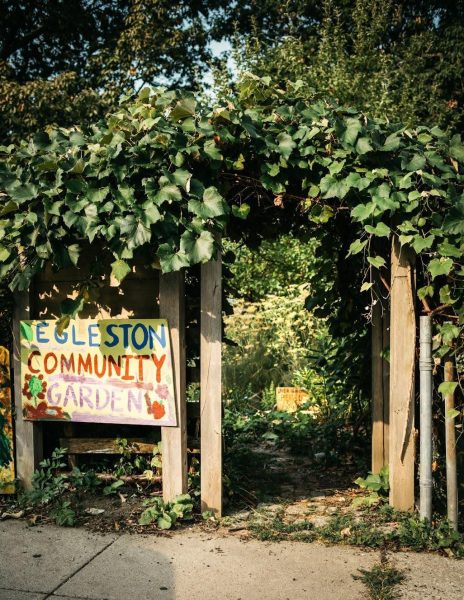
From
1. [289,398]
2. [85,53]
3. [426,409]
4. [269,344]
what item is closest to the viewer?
[426,409]

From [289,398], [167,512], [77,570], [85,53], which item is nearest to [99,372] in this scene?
[167,512]

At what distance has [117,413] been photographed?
3979 mm

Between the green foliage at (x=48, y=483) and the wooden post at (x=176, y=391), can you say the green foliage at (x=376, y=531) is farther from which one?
the green foliage at (x=48, y=483)

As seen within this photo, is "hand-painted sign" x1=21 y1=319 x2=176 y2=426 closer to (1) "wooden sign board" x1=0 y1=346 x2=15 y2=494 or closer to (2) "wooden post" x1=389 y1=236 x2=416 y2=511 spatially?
(1) "wooden sign board" x1=0 y1=346 x2=15 y2=494

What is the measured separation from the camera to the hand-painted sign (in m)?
3.88

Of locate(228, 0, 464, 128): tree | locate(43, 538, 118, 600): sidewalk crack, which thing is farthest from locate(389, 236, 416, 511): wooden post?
locate(43, 538, 118, 600): sidewalk crack

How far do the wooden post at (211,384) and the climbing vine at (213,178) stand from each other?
0.34 m

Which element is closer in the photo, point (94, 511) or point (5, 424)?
point (94, 511)

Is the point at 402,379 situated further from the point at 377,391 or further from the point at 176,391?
the point at 176,391

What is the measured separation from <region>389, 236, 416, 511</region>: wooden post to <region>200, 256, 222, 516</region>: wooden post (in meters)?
1.11

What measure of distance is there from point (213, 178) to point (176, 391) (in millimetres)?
1376

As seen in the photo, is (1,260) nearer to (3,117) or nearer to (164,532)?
(164,532)

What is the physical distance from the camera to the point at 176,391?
3.85 m

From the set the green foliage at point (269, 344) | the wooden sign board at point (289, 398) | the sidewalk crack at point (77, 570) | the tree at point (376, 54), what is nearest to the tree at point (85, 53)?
the tree at point (376, 54)
